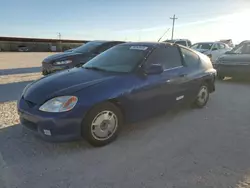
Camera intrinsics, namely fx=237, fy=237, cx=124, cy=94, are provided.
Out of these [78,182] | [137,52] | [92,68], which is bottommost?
[78,182]

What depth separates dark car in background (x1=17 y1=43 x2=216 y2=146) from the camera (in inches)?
120

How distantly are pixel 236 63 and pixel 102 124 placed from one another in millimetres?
6625

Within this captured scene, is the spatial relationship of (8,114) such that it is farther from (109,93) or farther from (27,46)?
(27,46)

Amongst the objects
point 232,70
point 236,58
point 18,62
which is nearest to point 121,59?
point 232,70

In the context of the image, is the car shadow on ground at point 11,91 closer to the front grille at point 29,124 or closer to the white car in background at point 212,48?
the front grille at point 29,124

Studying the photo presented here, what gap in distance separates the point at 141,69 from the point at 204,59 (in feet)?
7.30

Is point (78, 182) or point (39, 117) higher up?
point (39, 117)

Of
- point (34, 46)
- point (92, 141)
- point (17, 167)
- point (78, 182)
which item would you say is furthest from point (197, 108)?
point (34, 46)

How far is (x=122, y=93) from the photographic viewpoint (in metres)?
3.40

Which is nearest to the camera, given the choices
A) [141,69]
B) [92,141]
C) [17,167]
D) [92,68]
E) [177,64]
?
[17,167]

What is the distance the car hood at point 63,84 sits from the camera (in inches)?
125

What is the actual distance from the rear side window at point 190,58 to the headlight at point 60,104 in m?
2.60

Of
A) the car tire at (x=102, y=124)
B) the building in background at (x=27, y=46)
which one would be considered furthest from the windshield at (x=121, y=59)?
the building in background at (x=27, y=46)

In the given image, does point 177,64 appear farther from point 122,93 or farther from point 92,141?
point 92,141
